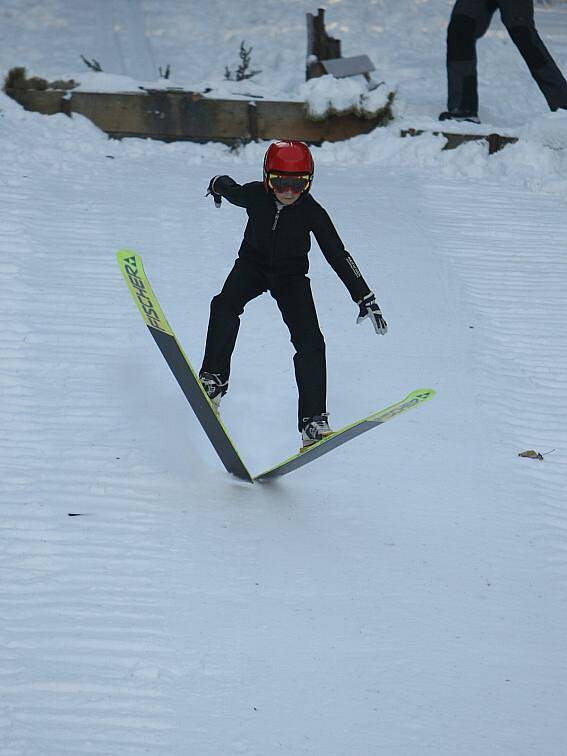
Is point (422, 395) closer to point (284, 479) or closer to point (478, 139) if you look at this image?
point (284, 479)

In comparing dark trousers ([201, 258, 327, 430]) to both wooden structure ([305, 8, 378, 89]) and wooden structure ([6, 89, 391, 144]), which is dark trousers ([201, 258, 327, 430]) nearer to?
wooden structure ([6, 89, 391, 144])

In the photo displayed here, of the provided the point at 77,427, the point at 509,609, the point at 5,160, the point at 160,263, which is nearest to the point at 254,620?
the point at 509,609

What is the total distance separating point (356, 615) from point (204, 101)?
592 cm

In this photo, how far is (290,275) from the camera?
514 centimetres

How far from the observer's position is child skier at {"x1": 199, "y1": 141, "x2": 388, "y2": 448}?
16.4 ft

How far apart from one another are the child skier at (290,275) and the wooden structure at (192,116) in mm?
4168

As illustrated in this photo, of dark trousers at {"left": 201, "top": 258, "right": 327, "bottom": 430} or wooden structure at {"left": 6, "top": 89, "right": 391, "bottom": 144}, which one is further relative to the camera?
wooden structure at {"left": 6, "top": 89, "right": 391, "bottom": 144}

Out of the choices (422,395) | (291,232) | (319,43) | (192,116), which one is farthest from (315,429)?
(319,43)

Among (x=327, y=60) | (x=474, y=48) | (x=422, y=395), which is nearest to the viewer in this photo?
(x=422, y=395)

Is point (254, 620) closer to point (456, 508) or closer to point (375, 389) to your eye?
point (456, 508)

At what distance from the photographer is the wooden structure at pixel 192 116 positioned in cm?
915

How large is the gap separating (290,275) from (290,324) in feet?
0.73

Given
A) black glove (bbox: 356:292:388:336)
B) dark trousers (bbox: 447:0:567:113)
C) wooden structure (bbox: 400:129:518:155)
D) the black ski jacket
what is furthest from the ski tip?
dark trousers (bbox: 447:0:567:113)

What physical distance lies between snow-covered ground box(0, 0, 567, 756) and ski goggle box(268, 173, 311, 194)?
4.37ft
